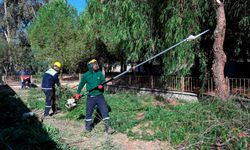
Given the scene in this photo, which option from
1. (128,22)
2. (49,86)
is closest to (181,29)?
(128,22)

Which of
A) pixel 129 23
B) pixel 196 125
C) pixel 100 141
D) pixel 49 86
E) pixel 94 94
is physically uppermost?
pixel 129 23

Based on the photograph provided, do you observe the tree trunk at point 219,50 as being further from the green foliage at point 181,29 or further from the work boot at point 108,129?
the work boot at point 108,129

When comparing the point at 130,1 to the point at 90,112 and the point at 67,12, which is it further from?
the point at 67,12

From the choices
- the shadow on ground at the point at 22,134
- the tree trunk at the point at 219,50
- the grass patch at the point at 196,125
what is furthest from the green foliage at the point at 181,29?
the shadow on ground at the point at 22,134

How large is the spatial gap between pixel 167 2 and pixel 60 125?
666 cm

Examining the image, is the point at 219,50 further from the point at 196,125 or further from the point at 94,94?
the point at 94,94

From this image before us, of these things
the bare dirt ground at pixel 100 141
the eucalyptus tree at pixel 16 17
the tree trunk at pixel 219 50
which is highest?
the eucalyptus tree at pixel 16 17

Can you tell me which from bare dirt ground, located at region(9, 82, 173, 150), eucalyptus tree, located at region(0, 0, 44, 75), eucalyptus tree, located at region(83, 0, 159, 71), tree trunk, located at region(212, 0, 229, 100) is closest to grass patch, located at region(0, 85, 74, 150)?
bare dirt ground, located at region(9, 82, 173, 150)

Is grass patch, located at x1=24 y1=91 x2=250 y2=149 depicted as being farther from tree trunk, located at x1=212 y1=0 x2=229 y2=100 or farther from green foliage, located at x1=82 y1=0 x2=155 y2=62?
green foliage, located at x1=82 y1=0 x2=155 y2=62

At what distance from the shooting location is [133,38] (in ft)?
46.0

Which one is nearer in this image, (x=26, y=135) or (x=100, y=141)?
(x=100, y=141)

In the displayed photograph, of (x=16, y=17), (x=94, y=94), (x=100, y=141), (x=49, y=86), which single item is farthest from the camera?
(x=16, y=17)

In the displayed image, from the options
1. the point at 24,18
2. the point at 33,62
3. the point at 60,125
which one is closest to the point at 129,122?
the point at 60,125

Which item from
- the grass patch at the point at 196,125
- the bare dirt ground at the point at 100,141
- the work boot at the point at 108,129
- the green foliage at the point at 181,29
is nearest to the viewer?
the grass patch at the point at 196,125
